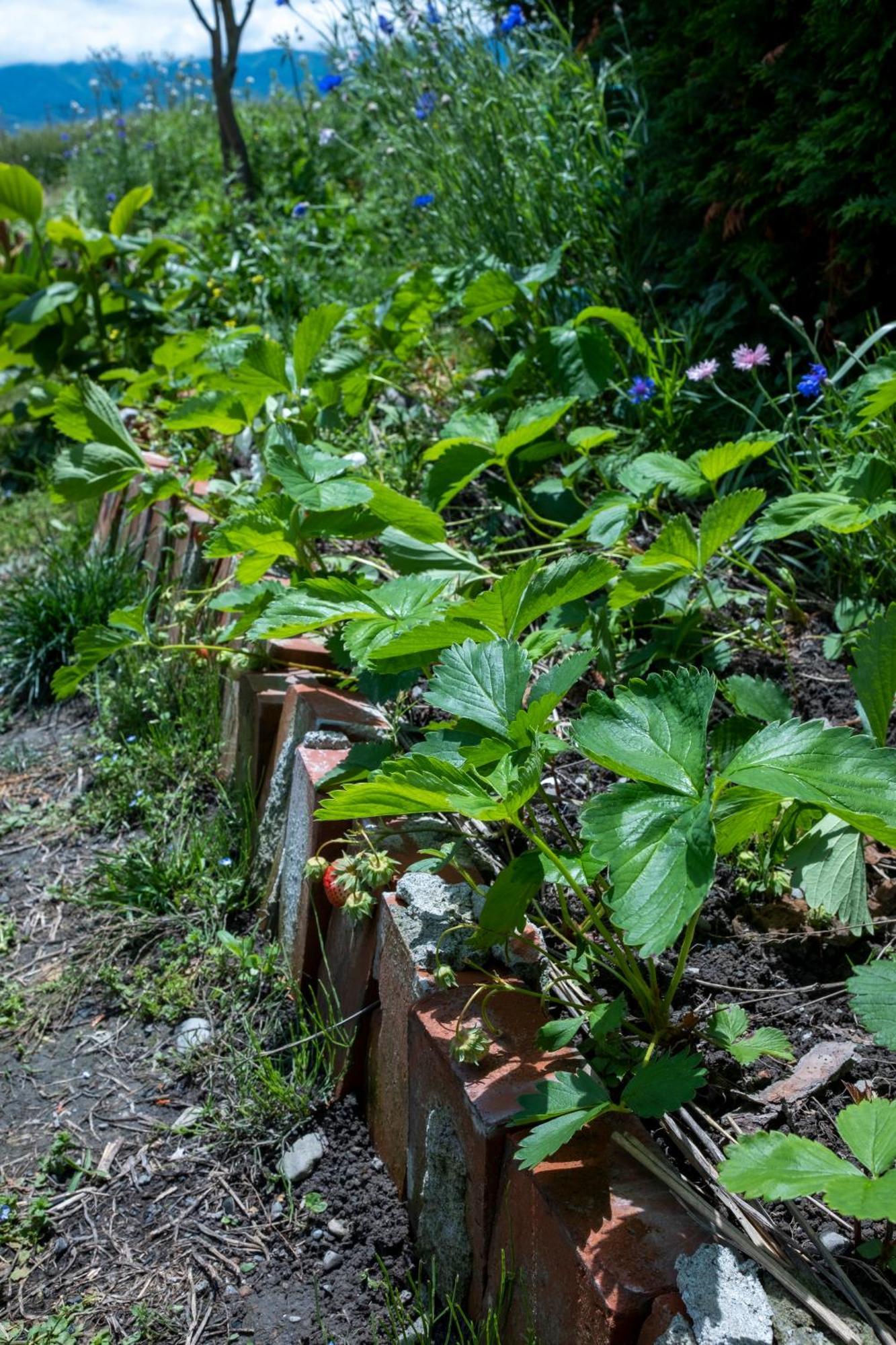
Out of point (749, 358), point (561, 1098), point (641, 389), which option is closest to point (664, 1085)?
point (561, 1098)

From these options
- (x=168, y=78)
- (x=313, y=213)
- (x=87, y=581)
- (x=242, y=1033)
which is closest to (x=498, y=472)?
(x=87, y=581)

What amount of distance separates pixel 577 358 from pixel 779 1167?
6.33 feet

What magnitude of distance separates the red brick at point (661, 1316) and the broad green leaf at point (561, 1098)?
195 mm

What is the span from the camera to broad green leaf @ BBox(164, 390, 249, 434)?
2.62 metres

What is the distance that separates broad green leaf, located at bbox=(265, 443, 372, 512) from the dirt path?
98 centimetres

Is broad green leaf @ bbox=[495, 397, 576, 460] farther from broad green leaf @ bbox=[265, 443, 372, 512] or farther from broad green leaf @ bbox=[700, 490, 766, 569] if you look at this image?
broad green leaf @ bbox=[700, 490, 766, 569]

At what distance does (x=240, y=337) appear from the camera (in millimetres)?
3131

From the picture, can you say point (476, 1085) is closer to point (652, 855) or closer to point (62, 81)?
point (652, 855)

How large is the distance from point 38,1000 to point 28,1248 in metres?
0.58

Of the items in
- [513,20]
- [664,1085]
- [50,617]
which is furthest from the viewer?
[513,20]

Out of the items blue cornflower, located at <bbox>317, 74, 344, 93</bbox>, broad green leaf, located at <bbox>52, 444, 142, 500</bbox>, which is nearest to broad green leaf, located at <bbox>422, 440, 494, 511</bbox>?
broad green leaf, located at <bbox>52, 444, 142, 500</bbox>

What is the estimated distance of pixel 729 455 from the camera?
75.2 inches

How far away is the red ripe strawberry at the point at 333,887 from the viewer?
5.58 ft

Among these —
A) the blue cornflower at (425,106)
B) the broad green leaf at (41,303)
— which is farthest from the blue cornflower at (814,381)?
the broad green leaf at (41,303)
